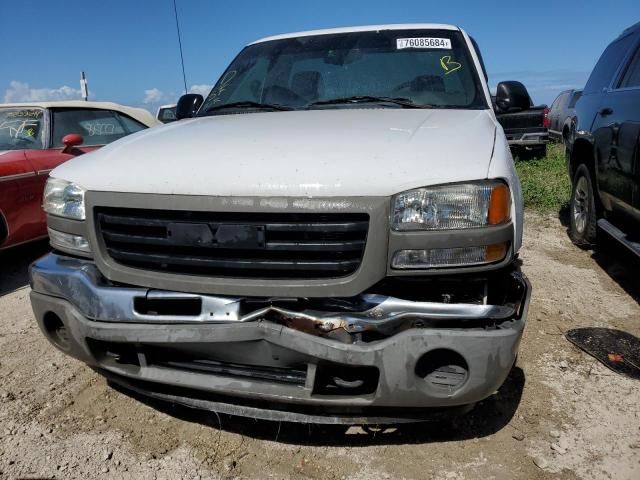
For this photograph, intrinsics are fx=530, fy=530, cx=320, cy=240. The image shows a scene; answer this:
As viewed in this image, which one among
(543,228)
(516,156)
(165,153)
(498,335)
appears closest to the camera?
(498,335)

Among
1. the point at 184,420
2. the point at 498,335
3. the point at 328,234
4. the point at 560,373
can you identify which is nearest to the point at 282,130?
the point at 328,234

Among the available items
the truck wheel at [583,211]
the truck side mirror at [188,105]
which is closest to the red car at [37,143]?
the truck side mirror at [188,105]

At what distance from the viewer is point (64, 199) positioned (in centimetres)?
233

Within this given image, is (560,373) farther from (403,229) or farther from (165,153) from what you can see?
(165,153)

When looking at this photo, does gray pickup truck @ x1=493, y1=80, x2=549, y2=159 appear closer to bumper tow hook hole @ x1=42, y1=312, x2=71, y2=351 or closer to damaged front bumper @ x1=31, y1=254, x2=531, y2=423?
damaged front bumper @ x1=31, y1=254, x2=531, y2=423

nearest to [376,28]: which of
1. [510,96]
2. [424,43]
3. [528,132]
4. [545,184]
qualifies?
[424,43]

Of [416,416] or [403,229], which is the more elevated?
[403,229]

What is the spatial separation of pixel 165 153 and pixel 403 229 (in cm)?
109

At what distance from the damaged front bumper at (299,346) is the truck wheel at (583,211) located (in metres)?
3.26

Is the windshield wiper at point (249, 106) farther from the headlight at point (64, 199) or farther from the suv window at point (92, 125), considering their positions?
the suv window at point (92, 125)

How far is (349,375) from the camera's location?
2.05m

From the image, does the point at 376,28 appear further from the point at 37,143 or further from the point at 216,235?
the point at 37,143

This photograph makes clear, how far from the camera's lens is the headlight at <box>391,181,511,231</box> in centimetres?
192

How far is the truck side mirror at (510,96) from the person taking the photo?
344 cm
